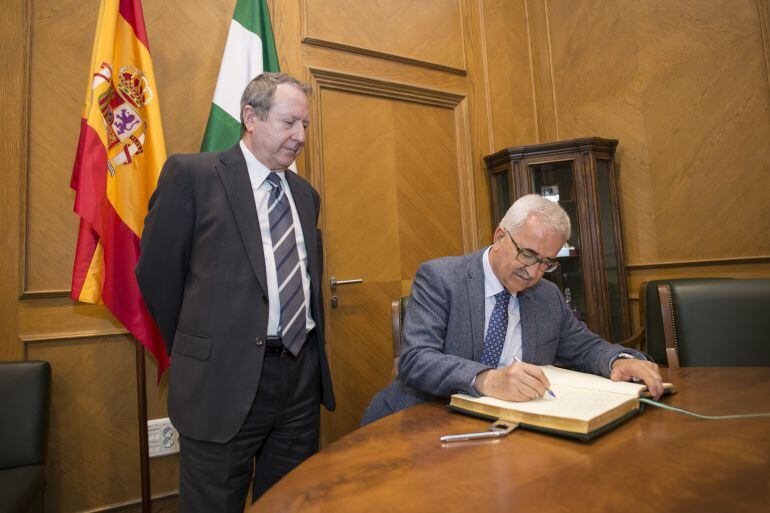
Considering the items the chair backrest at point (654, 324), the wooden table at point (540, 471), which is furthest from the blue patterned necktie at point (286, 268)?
the chair backrest at point (654, 324)

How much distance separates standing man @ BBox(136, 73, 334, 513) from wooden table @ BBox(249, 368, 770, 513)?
23.0 inches

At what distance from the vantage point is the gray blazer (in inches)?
59.1

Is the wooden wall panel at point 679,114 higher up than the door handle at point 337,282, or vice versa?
the wooden wall panel at point 679,114

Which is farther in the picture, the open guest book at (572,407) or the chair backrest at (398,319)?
the chair backrest at (398,319)

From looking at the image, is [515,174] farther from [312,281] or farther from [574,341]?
[312,281]

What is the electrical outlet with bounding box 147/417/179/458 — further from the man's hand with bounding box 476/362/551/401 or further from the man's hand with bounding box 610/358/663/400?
the man's hand with bounding box 610/358/663/400

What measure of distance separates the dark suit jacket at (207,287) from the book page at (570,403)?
0.71m

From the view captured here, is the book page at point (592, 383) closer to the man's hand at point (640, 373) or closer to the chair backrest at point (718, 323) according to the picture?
the man's hand at point (640, 373)

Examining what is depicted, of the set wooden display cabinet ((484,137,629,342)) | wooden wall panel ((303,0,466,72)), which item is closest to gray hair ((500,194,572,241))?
wooden display cabinet ((484,137,629,342))

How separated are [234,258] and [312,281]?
0.31 meters

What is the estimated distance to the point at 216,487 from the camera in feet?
4.93

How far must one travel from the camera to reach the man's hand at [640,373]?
1.26 m

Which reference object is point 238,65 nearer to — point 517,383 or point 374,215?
point 374,215

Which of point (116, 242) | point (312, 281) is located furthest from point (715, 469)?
point (116, 242)
